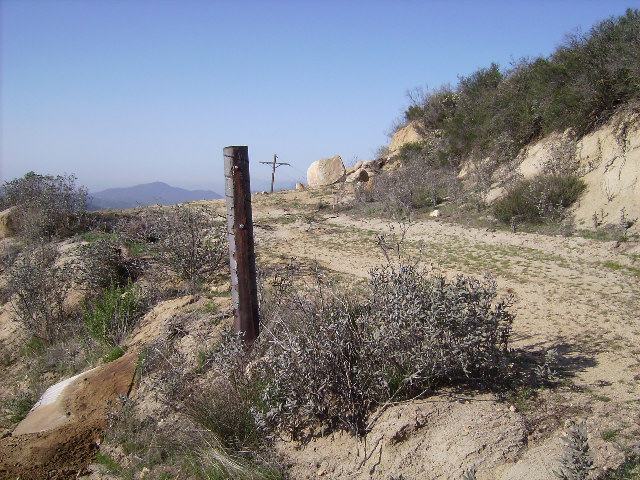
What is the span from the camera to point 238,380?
4254 mm

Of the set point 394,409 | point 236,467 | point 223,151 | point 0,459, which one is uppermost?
point 223,151

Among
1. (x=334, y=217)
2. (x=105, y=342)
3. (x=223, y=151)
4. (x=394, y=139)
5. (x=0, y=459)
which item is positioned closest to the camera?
(x=0, y=459)

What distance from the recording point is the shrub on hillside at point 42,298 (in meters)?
7.51

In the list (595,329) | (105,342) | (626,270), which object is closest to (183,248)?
(105,342)

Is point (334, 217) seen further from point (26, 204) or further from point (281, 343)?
point (281, 343)

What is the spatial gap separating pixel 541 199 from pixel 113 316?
346 inches

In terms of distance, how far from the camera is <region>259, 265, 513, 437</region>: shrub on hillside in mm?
3775

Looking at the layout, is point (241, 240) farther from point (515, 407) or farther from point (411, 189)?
point (411, 189)

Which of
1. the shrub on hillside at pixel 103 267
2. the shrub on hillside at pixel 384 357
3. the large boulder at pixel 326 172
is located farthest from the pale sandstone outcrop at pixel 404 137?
the shrub on hillside at pixel 384 357

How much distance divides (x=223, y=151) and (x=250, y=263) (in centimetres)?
108

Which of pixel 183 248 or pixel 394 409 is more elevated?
pixel 183 248

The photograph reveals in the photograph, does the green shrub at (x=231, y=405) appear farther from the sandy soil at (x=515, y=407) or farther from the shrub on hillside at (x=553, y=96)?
the shrub on hillside at (x=553, y=96)

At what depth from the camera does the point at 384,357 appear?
12.8 ft

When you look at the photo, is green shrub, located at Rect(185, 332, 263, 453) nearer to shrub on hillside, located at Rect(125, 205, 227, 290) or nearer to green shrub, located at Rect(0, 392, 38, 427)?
green shrub, located at Rect(0, 392, 38, 427)
